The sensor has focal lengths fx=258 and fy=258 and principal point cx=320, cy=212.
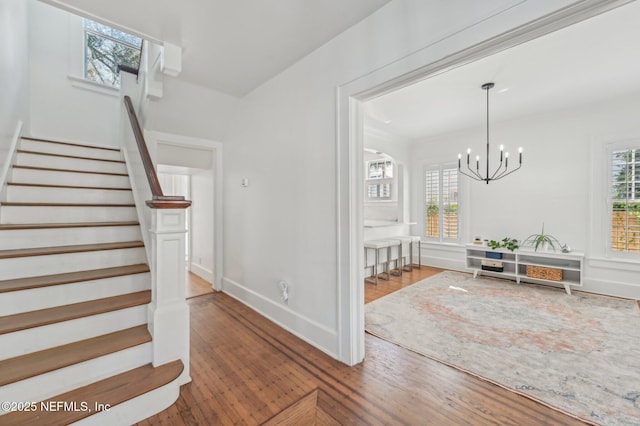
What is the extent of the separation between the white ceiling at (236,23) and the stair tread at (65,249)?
1.78 meters

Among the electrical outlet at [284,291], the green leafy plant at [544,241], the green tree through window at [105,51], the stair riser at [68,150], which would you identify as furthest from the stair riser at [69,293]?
the green leafy plant at [544,241]

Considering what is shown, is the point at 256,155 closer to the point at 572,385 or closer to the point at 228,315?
the point at 228,315

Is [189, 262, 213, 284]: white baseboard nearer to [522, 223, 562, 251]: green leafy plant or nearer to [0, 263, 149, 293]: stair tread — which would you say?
[0, 263, 149, 293]: stair tread

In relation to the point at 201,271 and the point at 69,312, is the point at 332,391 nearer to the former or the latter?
the point at 69,312

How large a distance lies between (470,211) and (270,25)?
15.8 ft

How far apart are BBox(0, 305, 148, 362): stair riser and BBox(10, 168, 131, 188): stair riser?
5.54 feet

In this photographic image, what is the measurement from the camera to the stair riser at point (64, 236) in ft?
6.33

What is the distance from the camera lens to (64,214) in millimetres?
2326

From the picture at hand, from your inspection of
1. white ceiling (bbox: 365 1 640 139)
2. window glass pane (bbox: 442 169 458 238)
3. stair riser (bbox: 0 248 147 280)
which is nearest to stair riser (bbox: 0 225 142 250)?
stair riser (bbox: 0 248 147 280)

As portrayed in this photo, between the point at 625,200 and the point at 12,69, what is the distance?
7648mm

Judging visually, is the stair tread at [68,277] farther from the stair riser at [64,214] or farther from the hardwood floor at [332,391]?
the hardwood floor at [332,391]

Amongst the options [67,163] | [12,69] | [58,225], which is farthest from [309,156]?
[12,69]

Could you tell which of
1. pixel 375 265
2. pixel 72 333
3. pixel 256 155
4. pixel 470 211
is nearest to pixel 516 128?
pixel 470 211

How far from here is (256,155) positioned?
10.5 feet
